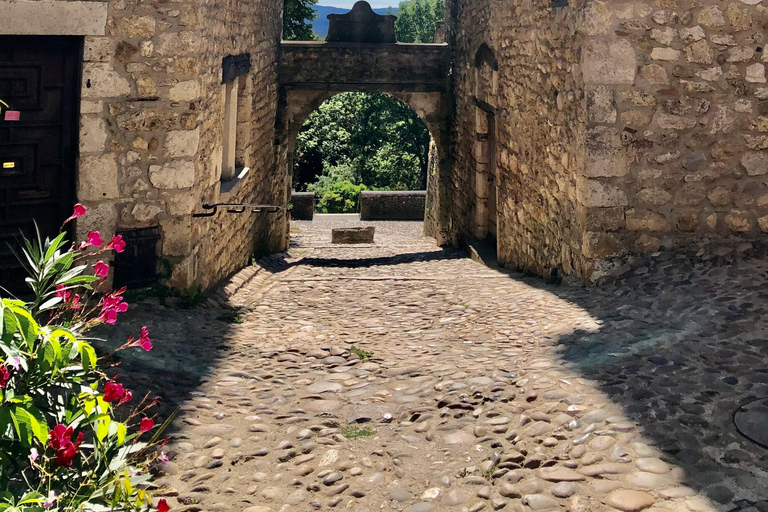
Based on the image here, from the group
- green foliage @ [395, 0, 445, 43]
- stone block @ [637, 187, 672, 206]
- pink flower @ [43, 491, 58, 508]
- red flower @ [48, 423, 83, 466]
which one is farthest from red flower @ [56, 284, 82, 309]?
green foliage @ [395, 0, 445, 43]

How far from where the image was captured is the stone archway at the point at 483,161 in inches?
392

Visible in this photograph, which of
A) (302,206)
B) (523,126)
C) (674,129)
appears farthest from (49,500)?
(302,206)

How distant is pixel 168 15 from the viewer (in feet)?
17.9

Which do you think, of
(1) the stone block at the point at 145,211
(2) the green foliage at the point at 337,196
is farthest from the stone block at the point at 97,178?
(2) the green foliage at the point at 337,196

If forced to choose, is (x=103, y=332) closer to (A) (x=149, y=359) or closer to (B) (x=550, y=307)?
(A) (x=149, y=359)

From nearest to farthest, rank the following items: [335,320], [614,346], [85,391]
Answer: [85,391]
[614,346]
[335,320]

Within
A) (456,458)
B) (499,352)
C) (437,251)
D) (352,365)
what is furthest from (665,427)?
(437,251)

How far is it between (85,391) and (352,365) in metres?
2.59

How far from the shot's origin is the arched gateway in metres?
12.2

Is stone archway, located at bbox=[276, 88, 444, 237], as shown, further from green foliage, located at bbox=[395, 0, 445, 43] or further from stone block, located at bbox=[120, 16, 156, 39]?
green foliage, located at bbox=[395, 0, 445, 43]

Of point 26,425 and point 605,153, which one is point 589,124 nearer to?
point 605,153

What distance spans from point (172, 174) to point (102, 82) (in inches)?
30.3

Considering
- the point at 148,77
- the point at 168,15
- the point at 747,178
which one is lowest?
the point at 747,178

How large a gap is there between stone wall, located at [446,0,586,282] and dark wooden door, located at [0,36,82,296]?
3600 millimetres
